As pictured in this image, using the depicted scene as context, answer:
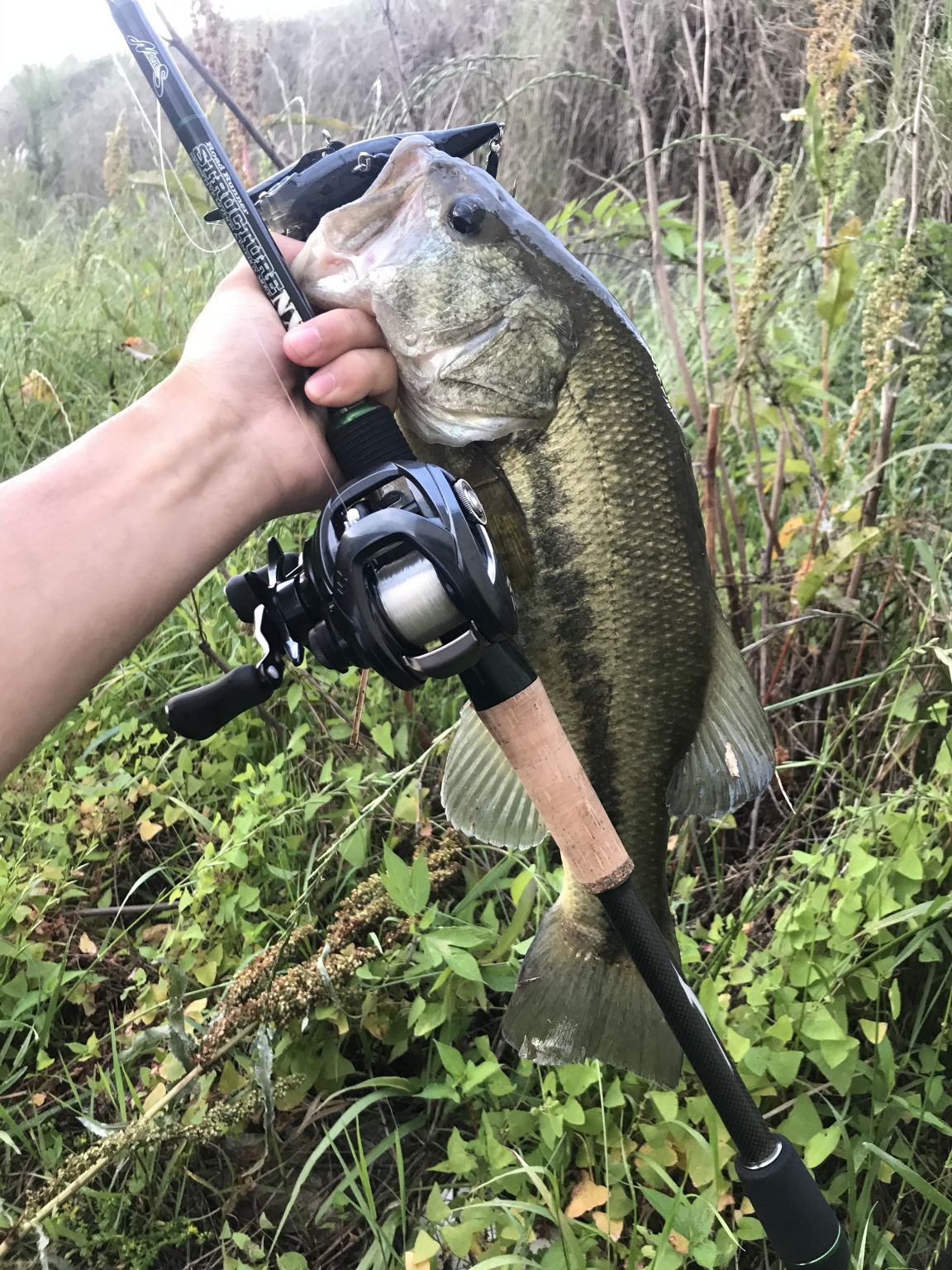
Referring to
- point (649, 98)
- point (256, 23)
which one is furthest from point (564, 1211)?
point (649, 98)

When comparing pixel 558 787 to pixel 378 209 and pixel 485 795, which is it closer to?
pixel 485 795

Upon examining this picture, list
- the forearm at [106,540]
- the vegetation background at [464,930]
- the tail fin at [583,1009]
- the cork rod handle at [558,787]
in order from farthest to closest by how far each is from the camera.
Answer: the vegetation background at [464,930] < the tail fin at [583,1009] < the cork rod handle at [558,787] < the forearm at [106,540]

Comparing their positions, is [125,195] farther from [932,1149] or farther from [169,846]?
[932,1149]

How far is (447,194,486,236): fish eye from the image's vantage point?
1272 millimetres

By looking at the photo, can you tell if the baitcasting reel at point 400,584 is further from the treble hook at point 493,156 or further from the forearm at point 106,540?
the treble hook at point 493,156

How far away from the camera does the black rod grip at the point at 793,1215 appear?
1.11 meters

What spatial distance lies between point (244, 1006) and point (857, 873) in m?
1.10

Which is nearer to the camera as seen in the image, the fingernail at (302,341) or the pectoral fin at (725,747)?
the fingernail at (302,341)

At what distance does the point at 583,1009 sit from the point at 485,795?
0.37 metres

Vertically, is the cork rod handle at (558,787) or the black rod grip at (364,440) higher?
the black rod grip at (364,440)

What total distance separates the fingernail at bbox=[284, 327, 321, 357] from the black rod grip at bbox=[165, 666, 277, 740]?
1.35 feet

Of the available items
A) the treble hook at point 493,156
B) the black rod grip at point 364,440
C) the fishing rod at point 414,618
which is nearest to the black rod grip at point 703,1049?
the fishing rod at point 414,618

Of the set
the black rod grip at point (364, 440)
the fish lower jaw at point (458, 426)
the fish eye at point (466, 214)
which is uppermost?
the fish eye at point (466, 214)

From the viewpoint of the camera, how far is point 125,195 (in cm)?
416
